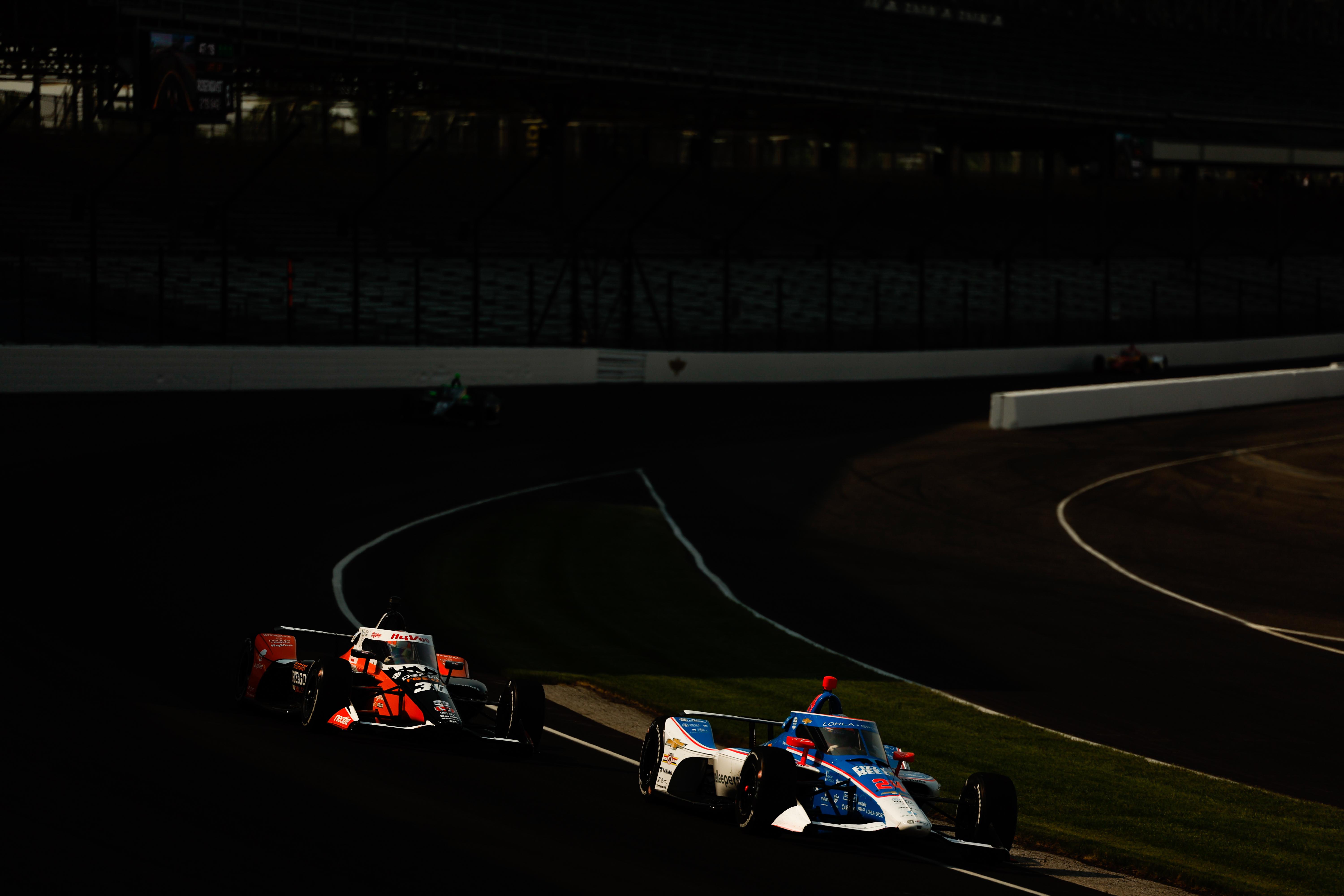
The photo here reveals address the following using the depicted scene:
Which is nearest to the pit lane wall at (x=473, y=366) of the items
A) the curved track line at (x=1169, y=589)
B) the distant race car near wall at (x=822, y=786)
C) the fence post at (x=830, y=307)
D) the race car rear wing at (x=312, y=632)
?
the fence post at (x=830, y=307)

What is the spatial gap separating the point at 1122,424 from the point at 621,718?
110 ft

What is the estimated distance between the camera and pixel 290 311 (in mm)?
42500

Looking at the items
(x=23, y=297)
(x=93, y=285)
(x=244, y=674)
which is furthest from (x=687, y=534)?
(x=23, y=297)

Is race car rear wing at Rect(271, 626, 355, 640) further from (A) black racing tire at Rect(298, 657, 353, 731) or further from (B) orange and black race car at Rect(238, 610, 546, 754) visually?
(A) black racing tire at Rect(298, 657, 353, 731)

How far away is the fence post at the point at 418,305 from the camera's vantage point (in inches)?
1714

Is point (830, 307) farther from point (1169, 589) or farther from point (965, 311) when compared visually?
point (1169, 589)

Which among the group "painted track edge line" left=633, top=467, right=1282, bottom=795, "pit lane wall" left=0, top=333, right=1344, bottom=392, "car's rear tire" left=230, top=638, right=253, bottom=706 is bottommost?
"painted track edge line" left=633, top=467, right=1282, bottom=795

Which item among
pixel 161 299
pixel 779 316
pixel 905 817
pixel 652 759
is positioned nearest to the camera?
pixel 905 817

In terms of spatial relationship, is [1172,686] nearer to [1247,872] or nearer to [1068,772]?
[1068,772]

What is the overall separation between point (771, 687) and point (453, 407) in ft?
71.9

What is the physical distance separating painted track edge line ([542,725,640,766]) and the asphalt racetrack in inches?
4.9

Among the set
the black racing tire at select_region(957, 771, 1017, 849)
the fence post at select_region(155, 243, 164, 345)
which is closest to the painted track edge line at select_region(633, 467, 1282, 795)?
the black racing tire at select_region(957, 771, 1017, 849)

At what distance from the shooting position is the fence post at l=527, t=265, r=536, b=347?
45.8 meters

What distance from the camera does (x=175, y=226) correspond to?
152ft
